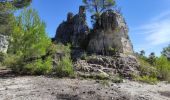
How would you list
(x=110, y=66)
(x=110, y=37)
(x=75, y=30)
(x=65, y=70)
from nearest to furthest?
1. (x=65, y=70)
2. (x=110, y=66)
3. (x=110, y=37)
4. (x=75, y=30)

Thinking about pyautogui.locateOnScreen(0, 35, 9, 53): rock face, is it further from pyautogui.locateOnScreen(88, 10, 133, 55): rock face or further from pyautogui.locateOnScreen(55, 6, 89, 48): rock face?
pyautogui.locateOnScreen(88, 10, 133, 55): rock face

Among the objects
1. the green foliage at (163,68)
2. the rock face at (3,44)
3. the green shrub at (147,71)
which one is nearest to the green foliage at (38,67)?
the green shrub at (147,71)

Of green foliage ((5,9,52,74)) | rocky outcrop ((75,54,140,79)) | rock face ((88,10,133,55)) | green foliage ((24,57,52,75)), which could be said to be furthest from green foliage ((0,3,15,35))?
rock face ((88,10,133,55))

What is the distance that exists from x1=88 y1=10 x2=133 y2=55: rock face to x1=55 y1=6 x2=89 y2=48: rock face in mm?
2368

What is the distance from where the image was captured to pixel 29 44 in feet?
76.2

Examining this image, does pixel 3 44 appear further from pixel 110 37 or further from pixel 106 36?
pixel 110 37

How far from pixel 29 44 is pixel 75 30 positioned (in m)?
13.3

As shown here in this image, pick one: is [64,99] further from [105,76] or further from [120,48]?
[120,48]

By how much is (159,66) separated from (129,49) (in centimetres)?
376

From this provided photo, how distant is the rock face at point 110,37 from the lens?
30.2 m

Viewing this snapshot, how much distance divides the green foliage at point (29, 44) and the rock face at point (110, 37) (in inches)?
323

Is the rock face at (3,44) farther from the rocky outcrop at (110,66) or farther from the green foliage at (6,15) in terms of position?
the rocky outcrop at (110,66)

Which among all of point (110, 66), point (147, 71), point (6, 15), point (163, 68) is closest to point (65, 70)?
point (110, 66)

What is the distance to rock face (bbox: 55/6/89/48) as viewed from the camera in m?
33.8
